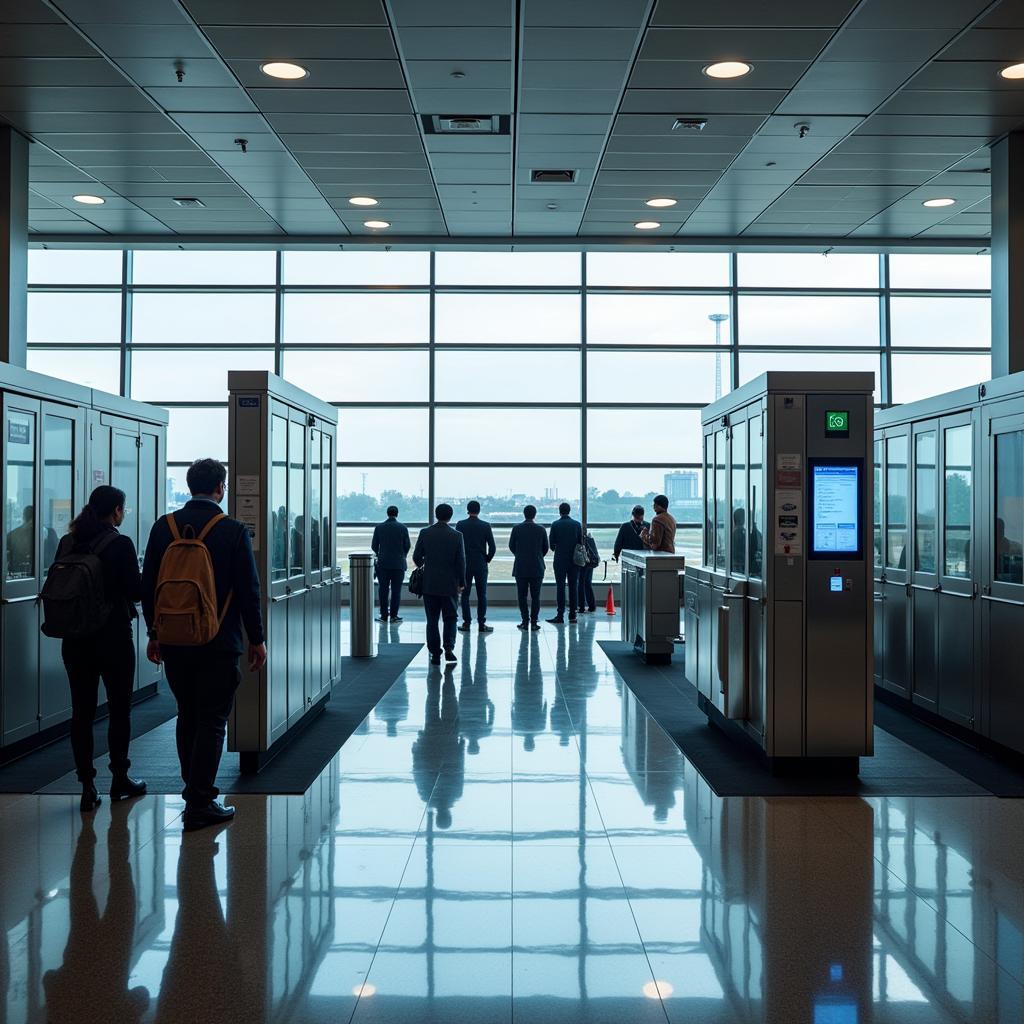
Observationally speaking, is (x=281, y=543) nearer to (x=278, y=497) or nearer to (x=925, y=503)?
(x=278, y=497)

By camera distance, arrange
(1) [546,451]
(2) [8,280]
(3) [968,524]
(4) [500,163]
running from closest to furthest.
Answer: (3) [968,524]
(2) [8,280]
(4) [500,163]
(1) [546,451]

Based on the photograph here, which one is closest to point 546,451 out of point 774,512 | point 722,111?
point 722,111

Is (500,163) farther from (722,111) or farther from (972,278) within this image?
(972,278)

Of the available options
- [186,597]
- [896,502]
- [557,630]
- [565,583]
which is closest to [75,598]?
[186,597]

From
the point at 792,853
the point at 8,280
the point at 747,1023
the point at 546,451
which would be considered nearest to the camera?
the point at 747,1023

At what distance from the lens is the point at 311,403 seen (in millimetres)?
7656

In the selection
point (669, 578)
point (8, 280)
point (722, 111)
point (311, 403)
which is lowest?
point (669, 578)

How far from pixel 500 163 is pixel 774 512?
472 cm

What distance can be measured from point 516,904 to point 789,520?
2.94m

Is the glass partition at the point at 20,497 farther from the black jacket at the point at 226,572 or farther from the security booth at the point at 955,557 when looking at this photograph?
the security booth at the point at 955,557

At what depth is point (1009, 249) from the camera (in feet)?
27.6

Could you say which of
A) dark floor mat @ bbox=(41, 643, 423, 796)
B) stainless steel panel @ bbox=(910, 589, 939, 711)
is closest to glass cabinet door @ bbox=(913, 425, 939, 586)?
stainless steel panel @ bbox=(910, 589, 939, 711)

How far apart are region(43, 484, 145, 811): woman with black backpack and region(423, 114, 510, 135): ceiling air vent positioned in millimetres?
4227

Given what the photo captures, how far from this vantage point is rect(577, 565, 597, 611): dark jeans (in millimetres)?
15586
